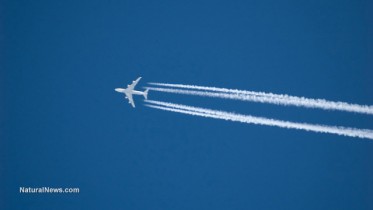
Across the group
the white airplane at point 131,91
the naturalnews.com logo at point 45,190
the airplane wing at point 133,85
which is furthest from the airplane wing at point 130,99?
the naturalnews.com logo at point 45,190

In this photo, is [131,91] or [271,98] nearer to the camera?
[271,98]

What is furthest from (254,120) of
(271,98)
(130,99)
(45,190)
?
(45,190)

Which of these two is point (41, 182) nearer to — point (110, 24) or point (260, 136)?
point (110, 24)

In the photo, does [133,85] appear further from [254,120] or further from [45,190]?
[45,190]

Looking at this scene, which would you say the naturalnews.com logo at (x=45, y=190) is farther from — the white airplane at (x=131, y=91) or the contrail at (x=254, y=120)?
the contrail at (x=254, y=120)

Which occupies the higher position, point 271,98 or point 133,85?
point 133,85

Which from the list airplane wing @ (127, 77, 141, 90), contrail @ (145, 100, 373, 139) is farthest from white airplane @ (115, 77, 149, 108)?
contrail @ (145, 100, 373, 139)

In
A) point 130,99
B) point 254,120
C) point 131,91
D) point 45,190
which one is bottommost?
point 45,190

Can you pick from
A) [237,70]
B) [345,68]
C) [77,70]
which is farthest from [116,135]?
[345,68]
